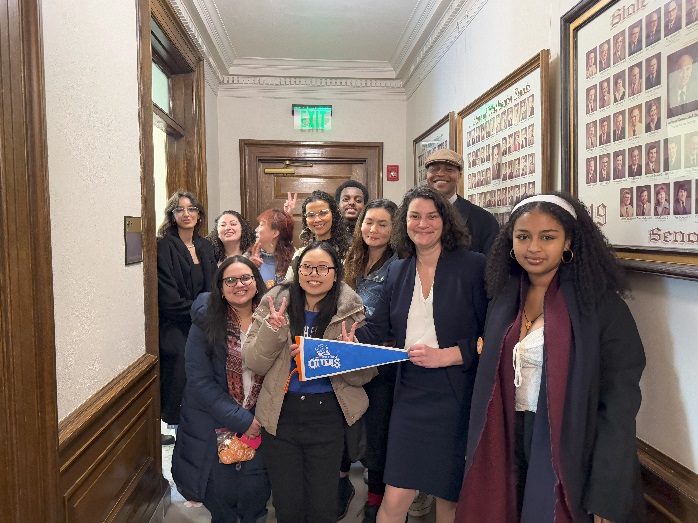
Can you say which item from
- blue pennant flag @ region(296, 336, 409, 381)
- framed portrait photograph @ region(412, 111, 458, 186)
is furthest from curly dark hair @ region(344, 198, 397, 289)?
framed portrait photograph @ region(412, 111, 458, 186)

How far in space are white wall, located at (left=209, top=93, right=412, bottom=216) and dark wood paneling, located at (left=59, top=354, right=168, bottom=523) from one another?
276 centimetres

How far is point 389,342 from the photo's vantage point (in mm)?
1859

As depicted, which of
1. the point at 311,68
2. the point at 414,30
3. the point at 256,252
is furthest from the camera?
the point at 311,68

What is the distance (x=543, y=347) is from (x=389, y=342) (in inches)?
23.9

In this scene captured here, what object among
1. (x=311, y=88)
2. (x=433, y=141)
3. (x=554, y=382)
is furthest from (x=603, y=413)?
(x=311, y=88)

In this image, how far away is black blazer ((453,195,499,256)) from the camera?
7.61 ft

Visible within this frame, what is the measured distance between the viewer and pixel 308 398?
73.5 inches

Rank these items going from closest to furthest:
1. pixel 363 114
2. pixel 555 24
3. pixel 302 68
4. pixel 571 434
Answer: pixel 571 434, pixel 555 24, pixel 302 68, pixel 363 114

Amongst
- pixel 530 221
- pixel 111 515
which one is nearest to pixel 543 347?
pixel 530 221

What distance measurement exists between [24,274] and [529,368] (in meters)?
1.34

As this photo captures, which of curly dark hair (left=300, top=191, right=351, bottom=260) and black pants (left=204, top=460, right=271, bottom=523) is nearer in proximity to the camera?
black pants (left=204, top=460, right=271, bottom=523)

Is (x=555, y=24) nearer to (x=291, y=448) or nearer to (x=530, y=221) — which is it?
(x=530, y=221)

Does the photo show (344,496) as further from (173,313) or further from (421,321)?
(173,313)

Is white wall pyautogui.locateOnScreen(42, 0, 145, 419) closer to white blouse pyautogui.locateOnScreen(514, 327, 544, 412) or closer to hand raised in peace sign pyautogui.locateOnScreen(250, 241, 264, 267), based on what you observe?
hand raised in peace sign pyautogui.locateOnScreen(250, 241, 264, 267)
